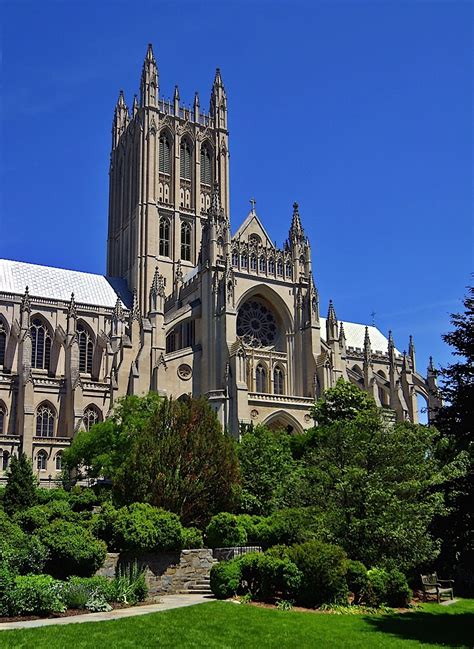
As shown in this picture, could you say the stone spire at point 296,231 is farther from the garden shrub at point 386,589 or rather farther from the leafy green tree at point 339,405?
the garden shrub at point 386,589

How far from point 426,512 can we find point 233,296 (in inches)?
1392

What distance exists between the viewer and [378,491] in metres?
25.8

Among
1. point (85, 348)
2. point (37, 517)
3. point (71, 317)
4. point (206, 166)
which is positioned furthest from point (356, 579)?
point (206, 166)

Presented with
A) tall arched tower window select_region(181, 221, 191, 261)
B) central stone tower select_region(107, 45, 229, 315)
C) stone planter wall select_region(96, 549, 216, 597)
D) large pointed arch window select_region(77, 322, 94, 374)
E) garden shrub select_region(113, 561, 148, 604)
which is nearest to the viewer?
garden shrub select_region(113, 561, 148, 604)

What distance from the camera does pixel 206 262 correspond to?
61.1 m

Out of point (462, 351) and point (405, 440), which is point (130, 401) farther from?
point (462, 351)

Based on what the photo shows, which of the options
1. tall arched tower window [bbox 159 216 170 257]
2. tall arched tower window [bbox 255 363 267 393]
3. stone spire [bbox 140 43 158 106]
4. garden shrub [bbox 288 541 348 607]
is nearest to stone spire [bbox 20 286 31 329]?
tall arched tower window [bbox 159 216 170 257]

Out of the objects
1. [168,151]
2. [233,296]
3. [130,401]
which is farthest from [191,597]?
[168,151]

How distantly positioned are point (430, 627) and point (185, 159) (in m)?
74.1

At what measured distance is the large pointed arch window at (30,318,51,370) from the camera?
68.1 m

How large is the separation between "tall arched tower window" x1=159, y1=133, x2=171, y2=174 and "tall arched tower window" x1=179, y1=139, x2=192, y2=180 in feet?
5.44

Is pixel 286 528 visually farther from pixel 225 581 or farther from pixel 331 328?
pixel 331 328

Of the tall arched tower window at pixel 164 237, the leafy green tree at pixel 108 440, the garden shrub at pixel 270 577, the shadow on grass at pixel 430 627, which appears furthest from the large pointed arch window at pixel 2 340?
the shadow on grass at pixel 430 627

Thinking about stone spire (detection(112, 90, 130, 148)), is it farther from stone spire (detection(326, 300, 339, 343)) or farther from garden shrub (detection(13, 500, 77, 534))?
garden shrub (detection(13, 500, 77, 534))
